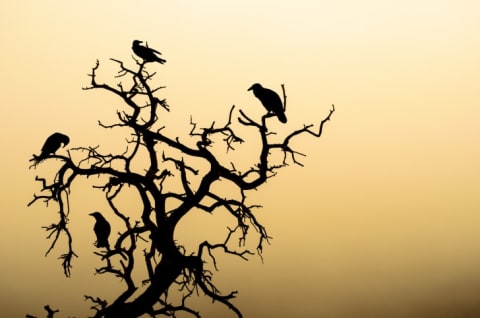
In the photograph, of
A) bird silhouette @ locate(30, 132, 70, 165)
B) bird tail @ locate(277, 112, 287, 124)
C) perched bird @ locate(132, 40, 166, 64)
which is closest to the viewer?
bird tail @ locate(277, 112, 287, 124)

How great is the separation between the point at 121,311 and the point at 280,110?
5.45 feet

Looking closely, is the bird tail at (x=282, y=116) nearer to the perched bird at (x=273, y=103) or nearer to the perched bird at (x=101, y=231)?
the perched bird at (x=273, y=103)

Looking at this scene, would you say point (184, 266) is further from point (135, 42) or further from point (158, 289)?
point (135, 42)

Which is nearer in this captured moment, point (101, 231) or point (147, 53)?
point (101, 231)

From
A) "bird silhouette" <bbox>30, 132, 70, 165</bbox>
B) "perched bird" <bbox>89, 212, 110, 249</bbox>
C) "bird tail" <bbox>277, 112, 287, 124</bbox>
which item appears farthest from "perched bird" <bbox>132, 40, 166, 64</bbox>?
"perched bird" <bbox>89, 212, 110, 249</bbox>

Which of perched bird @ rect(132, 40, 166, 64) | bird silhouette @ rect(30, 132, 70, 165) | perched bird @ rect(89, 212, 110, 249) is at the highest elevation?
perched bird @ rect(132, 40, 166, 64)

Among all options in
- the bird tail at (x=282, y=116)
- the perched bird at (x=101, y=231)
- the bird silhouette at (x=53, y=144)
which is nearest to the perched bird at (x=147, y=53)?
the bird silhouette at (x=53, y=144)

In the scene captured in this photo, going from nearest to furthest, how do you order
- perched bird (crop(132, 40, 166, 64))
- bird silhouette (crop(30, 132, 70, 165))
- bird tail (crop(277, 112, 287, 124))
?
1. bird tail (crop(277, 112, 287, 124))
2. bird silhouette (crop(30, 132, 70, 165))
3. perched bird (crop(132, 40, 166, 64))

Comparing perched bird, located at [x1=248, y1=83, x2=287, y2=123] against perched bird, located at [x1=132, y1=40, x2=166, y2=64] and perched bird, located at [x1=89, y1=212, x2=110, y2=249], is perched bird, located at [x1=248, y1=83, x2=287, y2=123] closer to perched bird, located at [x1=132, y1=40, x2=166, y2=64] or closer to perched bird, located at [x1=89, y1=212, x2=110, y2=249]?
perched bird, located at [x1=132, y1=40, x2=166, y2=64]

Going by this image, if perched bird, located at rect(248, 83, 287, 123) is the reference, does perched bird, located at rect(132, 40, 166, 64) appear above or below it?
above

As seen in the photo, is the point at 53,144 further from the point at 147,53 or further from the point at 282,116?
the point at 282,116

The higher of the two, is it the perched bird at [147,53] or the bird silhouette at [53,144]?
the perched bird at [147,53]

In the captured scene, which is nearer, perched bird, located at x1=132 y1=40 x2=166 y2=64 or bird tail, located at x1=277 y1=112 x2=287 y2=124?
bird tail, located at x1=277 y1=112 x2=287 y2=124

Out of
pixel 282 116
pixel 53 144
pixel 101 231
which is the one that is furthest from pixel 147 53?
pixel 101 231
